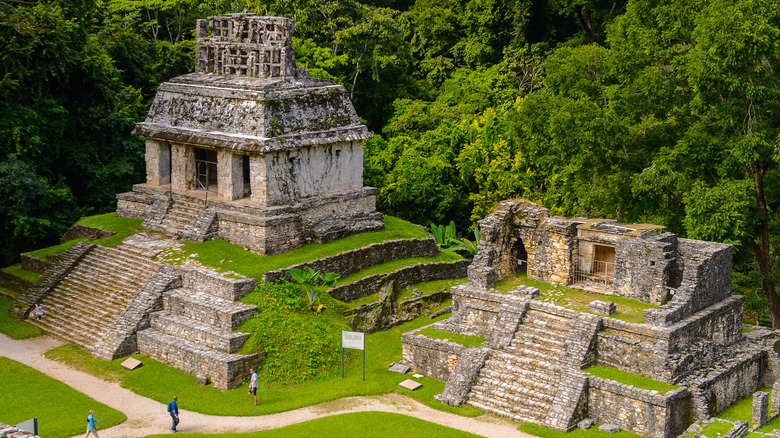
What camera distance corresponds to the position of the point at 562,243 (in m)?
23.9

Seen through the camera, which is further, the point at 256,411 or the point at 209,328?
the point at 209,328

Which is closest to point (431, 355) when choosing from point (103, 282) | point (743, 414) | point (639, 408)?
point (639, 408)

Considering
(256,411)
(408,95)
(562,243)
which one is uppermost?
(408,95)

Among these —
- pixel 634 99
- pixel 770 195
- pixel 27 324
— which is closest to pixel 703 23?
pixel 634 99

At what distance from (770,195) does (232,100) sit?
15145mm

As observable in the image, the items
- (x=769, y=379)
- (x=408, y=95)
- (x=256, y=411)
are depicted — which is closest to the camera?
(x=256, y=411)

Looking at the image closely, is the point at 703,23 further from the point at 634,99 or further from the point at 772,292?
A: the point at 772,292

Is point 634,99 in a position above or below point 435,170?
above

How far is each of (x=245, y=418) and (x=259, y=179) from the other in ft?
26.3

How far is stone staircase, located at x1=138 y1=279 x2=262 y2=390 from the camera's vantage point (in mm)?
22641

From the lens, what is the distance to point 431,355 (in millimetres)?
22812

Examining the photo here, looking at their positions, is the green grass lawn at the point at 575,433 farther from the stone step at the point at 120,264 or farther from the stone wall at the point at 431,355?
the stone step at the point at 120,264

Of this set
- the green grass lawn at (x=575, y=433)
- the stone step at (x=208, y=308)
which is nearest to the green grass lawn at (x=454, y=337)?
the green grass lawn at (x=575, y=433)

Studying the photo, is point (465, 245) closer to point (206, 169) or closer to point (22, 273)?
point (206, 169)
